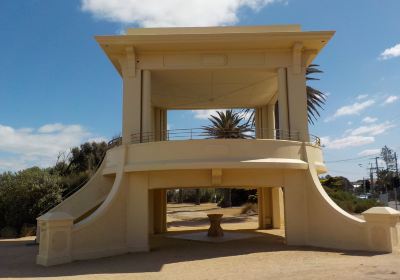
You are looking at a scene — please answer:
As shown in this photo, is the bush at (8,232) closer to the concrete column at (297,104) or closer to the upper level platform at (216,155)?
the upper level platform at (216,155)

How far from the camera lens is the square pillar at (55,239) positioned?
44.5 ft

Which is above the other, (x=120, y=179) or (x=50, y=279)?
(x=120, y=179)

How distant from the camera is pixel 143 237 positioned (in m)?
16.4

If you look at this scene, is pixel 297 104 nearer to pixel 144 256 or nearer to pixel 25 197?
pixel 144 256

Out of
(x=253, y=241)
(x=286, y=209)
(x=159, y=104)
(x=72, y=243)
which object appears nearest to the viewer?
(x=72, y=243)

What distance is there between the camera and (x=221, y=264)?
13.2 meters

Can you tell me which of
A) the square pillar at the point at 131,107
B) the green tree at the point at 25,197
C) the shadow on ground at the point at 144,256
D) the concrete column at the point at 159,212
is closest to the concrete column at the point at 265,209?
the shadow on ground at the point at 144,256

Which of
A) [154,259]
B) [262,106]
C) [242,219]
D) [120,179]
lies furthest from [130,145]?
[242,219]

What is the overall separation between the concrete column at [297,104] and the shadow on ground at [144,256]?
5089 mm

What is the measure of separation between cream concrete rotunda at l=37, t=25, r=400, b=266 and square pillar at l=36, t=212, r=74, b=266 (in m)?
0.03

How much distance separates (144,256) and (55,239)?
3339 millimetres

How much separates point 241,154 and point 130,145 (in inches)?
186

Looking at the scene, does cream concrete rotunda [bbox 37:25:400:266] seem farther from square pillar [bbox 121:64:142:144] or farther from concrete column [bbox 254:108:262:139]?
concrete column [bbox 254:108:262:139]

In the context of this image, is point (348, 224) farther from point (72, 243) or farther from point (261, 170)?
point (72, 243)
